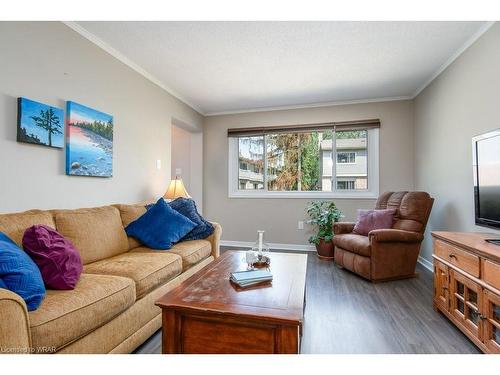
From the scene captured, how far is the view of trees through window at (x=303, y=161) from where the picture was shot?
4.31m

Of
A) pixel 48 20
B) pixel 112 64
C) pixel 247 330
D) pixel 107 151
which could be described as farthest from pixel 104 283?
pixel 112 64

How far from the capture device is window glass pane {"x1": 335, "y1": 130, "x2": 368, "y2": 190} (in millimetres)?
4281

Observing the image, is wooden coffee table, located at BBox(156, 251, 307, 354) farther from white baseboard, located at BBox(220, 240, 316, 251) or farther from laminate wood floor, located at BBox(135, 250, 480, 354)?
white baseboard, located at BBox(220, 240, 316, 251)

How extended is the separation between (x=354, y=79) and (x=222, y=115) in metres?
2.31

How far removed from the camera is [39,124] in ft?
6.62

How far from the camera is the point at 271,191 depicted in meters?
4.63

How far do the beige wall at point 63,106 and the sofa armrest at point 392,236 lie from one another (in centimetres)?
274

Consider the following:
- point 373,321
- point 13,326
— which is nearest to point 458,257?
point 373,321

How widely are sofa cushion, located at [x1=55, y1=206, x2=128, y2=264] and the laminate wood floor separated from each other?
0.79 m

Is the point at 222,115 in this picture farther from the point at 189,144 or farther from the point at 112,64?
the point at 112,64

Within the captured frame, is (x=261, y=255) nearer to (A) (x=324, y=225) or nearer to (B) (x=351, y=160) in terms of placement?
(A) (x=324, y=225)

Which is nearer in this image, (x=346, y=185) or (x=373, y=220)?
(x=373, y=220)

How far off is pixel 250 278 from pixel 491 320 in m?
1.40
